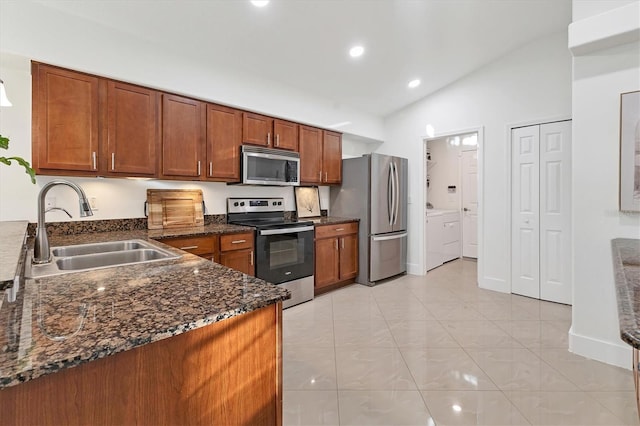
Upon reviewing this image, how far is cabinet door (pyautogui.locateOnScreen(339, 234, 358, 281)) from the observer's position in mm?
Result: 4121

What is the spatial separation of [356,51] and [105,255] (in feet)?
9.72

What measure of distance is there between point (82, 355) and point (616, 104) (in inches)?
127

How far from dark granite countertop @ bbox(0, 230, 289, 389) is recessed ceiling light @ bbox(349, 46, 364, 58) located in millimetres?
2840

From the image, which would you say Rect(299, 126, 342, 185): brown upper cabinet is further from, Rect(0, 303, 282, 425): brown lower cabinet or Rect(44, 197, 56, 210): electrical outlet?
Rect(0, 303, 282, 425): brown lower cabinet

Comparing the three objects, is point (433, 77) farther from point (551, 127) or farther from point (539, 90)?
point (551, 127)

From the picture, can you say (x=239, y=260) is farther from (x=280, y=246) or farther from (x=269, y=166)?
(x=269, y=166)

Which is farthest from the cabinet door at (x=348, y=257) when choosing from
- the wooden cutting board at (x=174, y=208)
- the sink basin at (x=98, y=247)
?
the sink basin at (x=98, y=247)

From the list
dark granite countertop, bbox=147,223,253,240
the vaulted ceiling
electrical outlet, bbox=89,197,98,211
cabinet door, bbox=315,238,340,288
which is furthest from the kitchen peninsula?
cabinet door, bbox=315,238,340,288

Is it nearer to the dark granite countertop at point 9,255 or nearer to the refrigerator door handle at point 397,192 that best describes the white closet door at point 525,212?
the refrigerator door handle at point 397,192

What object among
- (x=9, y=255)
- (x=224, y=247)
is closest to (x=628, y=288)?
(x=9, y=255)

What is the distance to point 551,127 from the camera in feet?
11.7

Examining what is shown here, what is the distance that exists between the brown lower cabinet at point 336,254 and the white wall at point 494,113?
113cm

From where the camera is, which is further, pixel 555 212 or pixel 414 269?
pixel 414 269

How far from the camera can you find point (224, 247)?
9.39 ft
